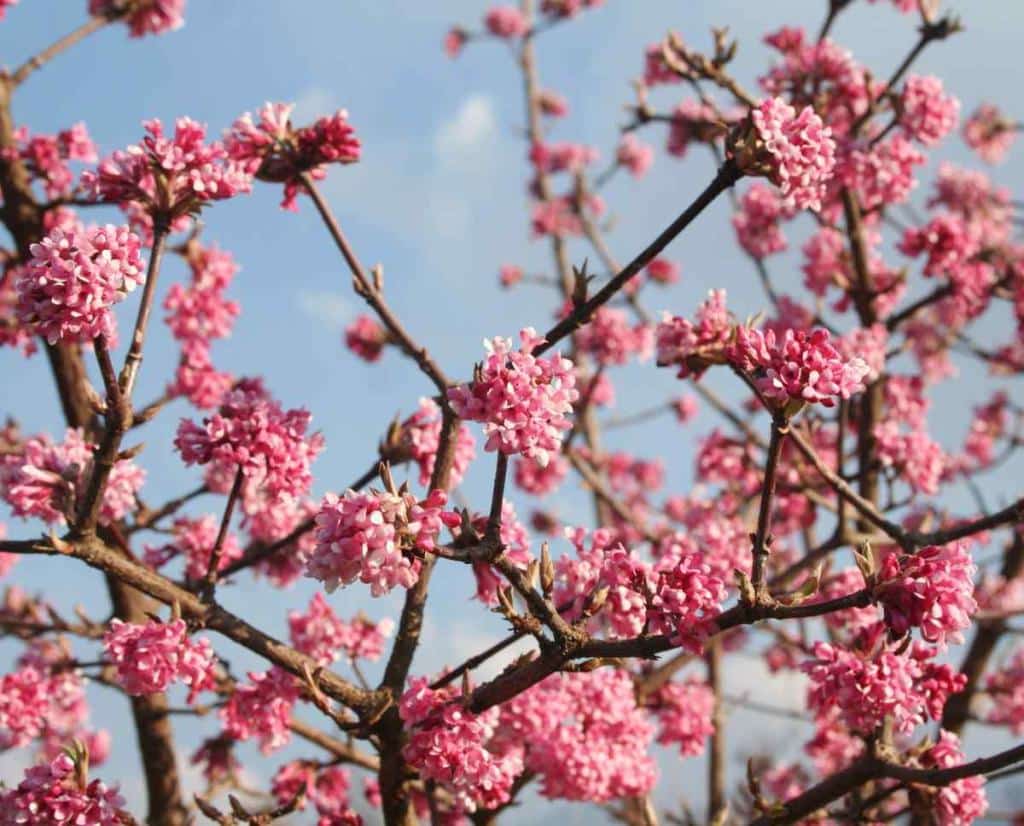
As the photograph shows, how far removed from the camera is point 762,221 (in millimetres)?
7910

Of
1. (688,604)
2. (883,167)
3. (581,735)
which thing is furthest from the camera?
(883,167)

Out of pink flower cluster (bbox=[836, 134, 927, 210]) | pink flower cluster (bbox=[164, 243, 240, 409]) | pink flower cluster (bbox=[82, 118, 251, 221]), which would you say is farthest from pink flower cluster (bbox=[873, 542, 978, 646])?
pink flower cluster (bbox=[164, 243, 240, 409])

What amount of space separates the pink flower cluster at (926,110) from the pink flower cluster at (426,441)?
12.3 ft

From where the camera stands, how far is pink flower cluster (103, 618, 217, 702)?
11.7ft

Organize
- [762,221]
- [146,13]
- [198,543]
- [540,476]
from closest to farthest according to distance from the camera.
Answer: [198,543]
[146,13]
[762,221]
[540,476]

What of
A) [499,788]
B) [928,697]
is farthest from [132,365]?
[928,697]

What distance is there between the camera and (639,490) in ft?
45.6

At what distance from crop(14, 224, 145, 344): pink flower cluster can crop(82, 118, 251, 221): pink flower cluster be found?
1.84ft

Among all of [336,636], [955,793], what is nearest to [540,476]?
[336,636]

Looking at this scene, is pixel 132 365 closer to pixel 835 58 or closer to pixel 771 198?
pixel 835 58

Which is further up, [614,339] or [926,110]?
[614,339]

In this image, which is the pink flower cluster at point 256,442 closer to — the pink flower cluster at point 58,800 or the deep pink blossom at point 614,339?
the pink flower cluster at point 58,800

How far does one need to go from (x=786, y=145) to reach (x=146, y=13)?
5.35 metres

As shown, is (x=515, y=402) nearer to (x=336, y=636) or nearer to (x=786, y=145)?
(x=786, y=145)
